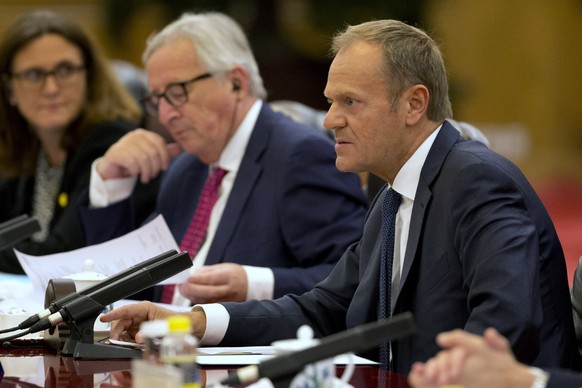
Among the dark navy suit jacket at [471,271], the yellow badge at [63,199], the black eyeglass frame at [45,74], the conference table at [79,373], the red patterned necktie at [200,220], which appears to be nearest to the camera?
the conference table at [79,373]

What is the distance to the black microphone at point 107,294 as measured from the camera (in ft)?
7.36

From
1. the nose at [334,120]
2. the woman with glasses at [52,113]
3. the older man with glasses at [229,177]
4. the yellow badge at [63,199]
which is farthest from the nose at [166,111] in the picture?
the nose at [334,120]

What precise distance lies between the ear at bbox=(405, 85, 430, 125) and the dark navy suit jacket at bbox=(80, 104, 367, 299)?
94cm

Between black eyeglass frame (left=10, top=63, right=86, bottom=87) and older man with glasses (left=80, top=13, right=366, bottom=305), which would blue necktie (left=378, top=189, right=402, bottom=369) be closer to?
older man with glasses (left=80, top=13, right=366, bottom=305)

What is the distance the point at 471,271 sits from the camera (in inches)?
87.6

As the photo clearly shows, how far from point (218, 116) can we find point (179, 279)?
84 cm

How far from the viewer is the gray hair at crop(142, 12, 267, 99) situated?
3.70 meters

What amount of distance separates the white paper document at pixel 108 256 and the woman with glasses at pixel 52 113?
120cm

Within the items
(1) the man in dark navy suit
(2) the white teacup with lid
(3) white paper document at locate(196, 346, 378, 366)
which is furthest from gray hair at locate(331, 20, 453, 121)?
(2) the white teacup with lid

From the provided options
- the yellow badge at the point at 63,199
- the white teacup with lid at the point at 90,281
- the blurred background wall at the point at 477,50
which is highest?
the blurred background wall at the point at 477,50

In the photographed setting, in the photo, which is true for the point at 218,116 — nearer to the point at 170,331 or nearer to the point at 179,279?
the point at 179,279

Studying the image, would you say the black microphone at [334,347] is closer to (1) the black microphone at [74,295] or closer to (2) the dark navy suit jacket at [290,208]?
(1) the black microphone at [74,295]

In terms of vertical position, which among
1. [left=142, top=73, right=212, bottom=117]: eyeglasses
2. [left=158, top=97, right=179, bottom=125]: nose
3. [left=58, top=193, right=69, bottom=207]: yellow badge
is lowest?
[left=58, top=193, right=69, bottom=207]: yellow badge

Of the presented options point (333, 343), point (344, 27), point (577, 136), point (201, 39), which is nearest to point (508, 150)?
point (577, 136)
